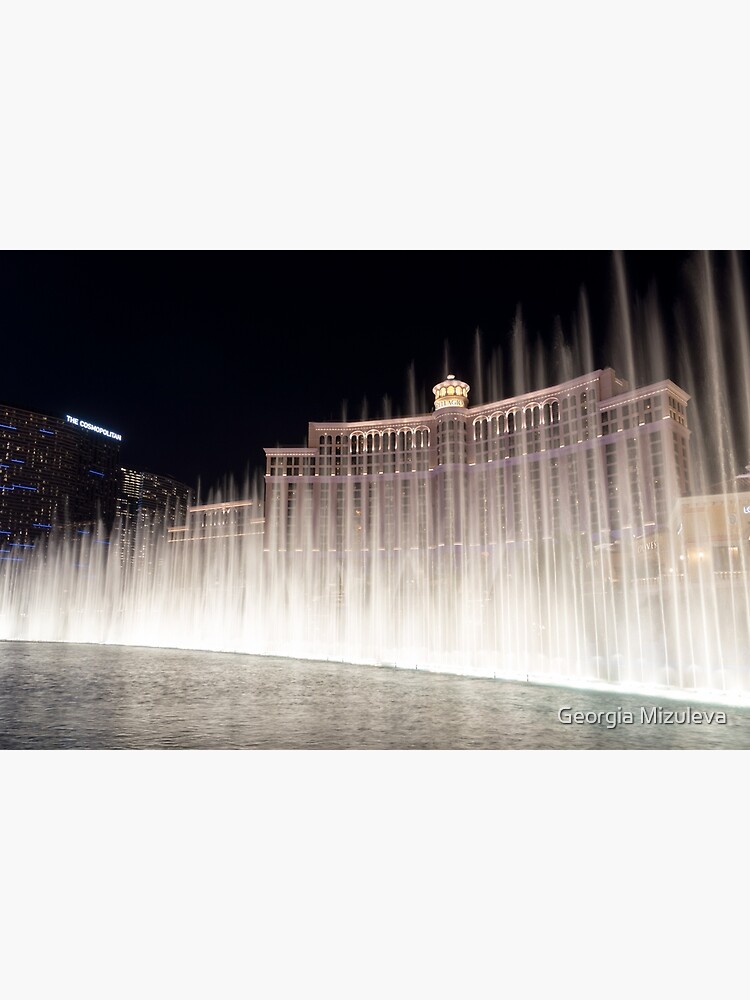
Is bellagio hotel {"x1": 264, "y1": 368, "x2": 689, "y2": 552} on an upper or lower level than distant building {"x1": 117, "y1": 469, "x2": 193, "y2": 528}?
lower

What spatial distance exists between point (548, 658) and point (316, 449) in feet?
184

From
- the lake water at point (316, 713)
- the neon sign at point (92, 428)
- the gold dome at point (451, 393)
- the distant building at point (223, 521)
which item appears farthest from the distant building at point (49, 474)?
the lake water at point (316, 713)

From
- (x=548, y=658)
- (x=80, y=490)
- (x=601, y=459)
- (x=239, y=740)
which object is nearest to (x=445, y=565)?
(x=601, y=459)

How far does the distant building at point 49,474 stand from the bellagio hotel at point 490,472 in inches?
2062

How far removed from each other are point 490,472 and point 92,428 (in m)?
86.2

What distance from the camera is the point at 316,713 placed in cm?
1435

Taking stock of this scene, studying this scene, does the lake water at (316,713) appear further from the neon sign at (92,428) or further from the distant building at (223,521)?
the neon sign at (92,428)

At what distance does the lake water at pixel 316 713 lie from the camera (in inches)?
447

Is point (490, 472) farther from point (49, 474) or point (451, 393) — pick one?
point (49, 474)

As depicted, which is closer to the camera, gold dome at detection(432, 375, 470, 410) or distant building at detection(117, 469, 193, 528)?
gold dome at detection(432, 375, 470, 410)

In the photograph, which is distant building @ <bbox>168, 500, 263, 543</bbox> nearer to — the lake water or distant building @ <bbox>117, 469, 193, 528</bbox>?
distant building @ <bbox>117, 469, 193, 528</bbox>

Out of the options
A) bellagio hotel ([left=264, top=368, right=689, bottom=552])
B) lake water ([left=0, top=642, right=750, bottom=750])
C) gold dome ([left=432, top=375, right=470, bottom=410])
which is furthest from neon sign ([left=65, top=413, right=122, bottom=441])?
lake water ([left=0, top=642, right=750, bottom=750])

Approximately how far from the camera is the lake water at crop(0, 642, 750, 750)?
1134 centimetres

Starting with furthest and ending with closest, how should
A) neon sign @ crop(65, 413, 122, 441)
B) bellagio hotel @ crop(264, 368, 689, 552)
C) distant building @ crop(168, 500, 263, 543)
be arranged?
1. neon sign @ crop(65, 413, 122, 441)
2. distant building @ crop(168, 500, 263, 543)
3. bellagio hotel @ crop(264, 368, 689, 552)
